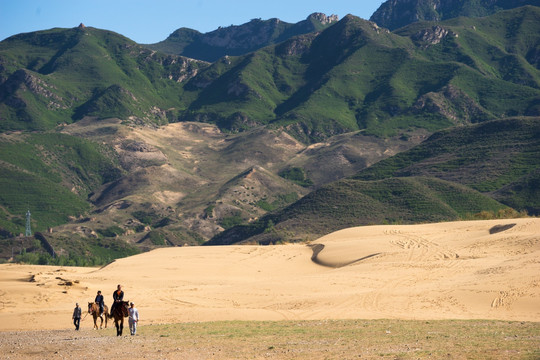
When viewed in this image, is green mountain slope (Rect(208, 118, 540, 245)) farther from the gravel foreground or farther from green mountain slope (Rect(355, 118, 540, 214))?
the gravel foreground

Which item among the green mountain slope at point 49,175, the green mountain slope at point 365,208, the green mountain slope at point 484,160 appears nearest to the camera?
the green mountain slope at point 365,208

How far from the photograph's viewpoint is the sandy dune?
33.4 m

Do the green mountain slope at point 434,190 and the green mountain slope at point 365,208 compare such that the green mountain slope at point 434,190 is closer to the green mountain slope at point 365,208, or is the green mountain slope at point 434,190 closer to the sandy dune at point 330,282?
the green mountain slope at point 365,208

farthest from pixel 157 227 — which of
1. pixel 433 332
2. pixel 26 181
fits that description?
pixel 433 332

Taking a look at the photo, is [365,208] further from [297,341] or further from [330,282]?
[297,341]

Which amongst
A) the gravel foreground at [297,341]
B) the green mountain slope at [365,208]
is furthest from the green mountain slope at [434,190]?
the gravel foreground at [297,341]

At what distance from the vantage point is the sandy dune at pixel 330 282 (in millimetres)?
33375

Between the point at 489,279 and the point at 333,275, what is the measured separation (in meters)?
10.1

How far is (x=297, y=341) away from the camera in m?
23.9

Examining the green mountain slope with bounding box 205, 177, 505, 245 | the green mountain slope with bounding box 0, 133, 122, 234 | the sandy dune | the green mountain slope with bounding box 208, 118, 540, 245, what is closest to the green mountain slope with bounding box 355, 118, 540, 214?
the green mountain slope with bounding box 208, 118, 540, 245

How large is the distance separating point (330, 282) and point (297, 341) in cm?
1784

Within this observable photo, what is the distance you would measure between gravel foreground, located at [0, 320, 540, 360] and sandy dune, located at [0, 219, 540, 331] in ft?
13.8

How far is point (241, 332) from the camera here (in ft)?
88.0

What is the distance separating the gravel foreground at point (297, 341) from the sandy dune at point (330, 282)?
13.8 feet
